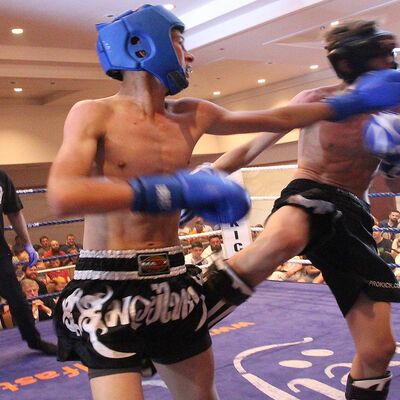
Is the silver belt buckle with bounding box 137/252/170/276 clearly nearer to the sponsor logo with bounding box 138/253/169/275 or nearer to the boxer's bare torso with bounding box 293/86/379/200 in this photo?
the sponsor logo with bounding box 138/253/169/275

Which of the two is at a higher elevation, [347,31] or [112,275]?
[347,31]

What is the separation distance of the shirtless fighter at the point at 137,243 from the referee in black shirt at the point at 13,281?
1.86 meters

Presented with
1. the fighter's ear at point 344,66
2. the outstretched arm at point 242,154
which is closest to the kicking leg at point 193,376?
the outstretched arm at point 242,154

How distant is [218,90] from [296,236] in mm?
9542

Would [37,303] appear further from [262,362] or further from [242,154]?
[242,154]

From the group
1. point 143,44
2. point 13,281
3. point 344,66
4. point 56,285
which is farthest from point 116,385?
point 56,285

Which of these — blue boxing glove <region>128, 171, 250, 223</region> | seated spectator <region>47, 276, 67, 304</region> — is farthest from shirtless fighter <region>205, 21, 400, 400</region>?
seated spectator <region>47, 276, 67, 304</region>

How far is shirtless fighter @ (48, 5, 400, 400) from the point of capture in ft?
4.04

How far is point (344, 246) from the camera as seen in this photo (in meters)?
1.71

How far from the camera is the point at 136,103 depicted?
1.38 metres

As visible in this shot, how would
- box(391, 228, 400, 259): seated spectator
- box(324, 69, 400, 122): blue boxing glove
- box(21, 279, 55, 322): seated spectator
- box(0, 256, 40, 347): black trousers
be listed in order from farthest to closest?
box(391, 228, 400, 259): seated spectator → box(21, 279, 55, 322): seated spectator → box(0, 256, 40, 347): black trousers → box(324, 69, 400, 122): blue boxing glove

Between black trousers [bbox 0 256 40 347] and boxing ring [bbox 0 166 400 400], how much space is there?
0.11 metres

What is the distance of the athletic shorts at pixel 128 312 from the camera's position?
1243 mm

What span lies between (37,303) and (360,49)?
10.4ft
